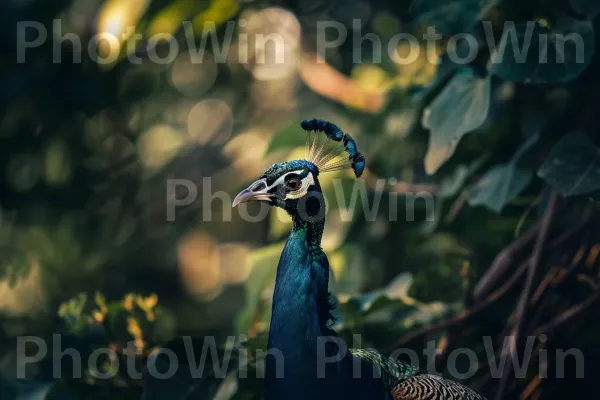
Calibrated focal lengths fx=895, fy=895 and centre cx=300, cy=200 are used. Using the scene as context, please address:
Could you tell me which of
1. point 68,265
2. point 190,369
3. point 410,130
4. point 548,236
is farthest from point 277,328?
point 68,265

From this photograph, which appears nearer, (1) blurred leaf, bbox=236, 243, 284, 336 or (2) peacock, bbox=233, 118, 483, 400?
(2) peacock, bbox=233, 118, 483, 400

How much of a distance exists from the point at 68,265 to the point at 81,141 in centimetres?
60

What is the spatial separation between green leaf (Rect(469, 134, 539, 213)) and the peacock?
0.58 m

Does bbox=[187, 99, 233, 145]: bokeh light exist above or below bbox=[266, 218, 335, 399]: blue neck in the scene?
above

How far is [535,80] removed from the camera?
89.4 inches

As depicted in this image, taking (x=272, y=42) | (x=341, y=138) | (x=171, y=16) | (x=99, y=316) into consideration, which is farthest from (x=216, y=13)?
(x=272, y=42)

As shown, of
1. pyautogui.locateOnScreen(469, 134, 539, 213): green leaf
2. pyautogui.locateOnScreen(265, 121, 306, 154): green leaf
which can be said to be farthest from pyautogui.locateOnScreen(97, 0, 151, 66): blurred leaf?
pyautogui.locateOnScreen(469, 134, 539, 213): green leaf

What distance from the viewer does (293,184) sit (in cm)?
194

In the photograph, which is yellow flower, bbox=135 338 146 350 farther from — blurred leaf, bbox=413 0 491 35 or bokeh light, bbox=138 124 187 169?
bokeh light, bbox=138 124 187 169

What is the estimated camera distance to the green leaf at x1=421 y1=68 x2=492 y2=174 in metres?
2.32

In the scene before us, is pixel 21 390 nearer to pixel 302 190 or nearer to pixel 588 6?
pixel 302 190

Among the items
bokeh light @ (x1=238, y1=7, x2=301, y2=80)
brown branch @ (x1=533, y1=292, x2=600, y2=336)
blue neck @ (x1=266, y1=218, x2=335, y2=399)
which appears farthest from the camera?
bokeh light @ (x1=238, y1=7, x2=301, y2=80)

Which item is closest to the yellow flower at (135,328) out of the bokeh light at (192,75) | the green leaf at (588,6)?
the green leaf at (588,6)

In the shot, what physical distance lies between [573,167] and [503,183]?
223 millimetres
